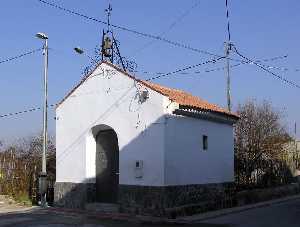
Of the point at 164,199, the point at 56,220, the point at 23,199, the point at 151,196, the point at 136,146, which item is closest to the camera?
the point at 56,220

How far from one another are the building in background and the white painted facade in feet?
0.11

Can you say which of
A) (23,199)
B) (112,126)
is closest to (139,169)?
(112,126)

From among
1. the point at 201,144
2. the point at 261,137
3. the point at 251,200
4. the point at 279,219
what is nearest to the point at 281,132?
the point at 261,137

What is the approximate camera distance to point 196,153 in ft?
60.7

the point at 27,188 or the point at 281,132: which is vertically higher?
the point at 281,132

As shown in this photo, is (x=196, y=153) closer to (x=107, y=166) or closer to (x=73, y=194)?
(x=107, y=166)

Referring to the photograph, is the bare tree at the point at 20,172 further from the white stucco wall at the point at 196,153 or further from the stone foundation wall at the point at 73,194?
the white stucco wall at the point at 196,153

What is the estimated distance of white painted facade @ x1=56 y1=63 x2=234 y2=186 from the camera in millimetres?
17031

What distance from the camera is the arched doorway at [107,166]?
18875 mm

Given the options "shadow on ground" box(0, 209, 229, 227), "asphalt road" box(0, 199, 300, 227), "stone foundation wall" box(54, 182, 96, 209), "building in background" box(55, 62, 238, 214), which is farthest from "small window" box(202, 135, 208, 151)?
"stone foundation wall" box(54, 182, 96, 209)

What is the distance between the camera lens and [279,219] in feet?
52.2

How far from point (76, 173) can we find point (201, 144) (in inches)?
201

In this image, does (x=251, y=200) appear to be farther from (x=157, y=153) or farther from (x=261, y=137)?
(x=261, y=137)

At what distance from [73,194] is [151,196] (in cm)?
431
